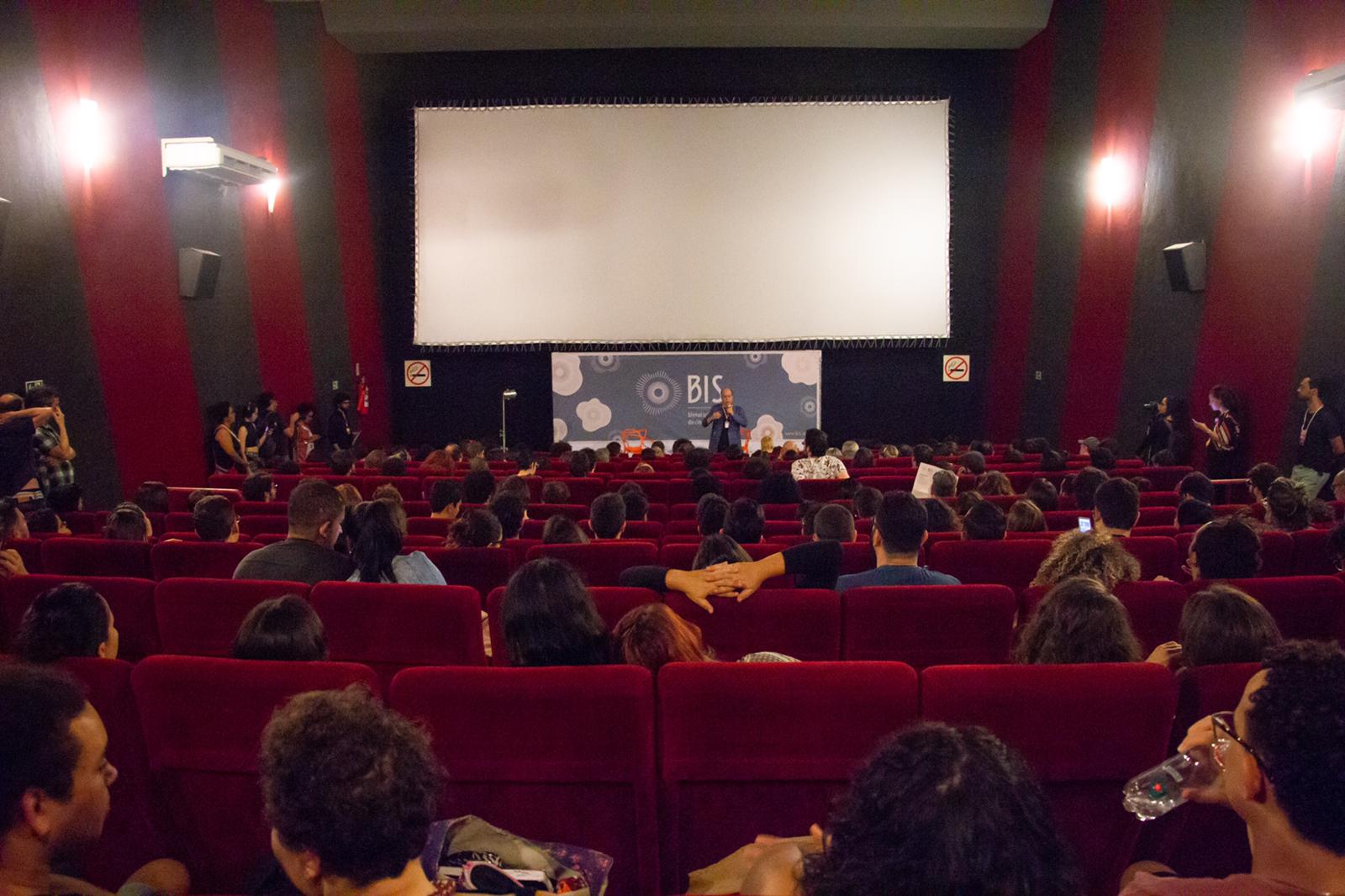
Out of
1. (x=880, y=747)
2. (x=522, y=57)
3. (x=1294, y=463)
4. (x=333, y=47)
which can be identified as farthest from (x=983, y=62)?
(x=880, y=747)

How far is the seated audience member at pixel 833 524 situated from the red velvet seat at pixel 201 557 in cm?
234

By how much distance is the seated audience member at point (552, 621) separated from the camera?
233cm

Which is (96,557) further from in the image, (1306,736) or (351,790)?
(1306,736)

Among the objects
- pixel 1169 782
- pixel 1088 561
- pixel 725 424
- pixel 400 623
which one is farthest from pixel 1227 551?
pixel 725 424

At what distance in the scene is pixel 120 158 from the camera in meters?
7.82

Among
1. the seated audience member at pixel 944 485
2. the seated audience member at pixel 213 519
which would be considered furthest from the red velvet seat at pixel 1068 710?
the seated audience member at pixel 944 485

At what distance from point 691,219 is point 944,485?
7.85m

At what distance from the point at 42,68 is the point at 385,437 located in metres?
6.84

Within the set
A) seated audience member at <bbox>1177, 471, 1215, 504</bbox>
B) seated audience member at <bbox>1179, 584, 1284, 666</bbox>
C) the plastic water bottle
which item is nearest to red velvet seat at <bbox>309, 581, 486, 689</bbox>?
the plastic water bottle

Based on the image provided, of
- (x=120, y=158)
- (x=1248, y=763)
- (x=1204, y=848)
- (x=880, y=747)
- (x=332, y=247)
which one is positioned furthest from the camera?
(x=332, y=247)

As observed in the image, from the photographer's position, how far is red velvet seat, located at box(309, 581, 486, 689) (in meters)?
2.85

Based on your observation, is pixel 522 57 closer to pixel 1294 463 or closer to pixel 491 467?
pixel 491 467

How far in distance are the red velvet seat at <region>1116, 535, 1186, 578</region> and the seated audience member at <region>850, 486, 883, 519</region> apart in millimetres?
1410

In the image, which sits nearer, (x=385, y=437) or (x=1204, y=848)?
(x=1204, y=848)
